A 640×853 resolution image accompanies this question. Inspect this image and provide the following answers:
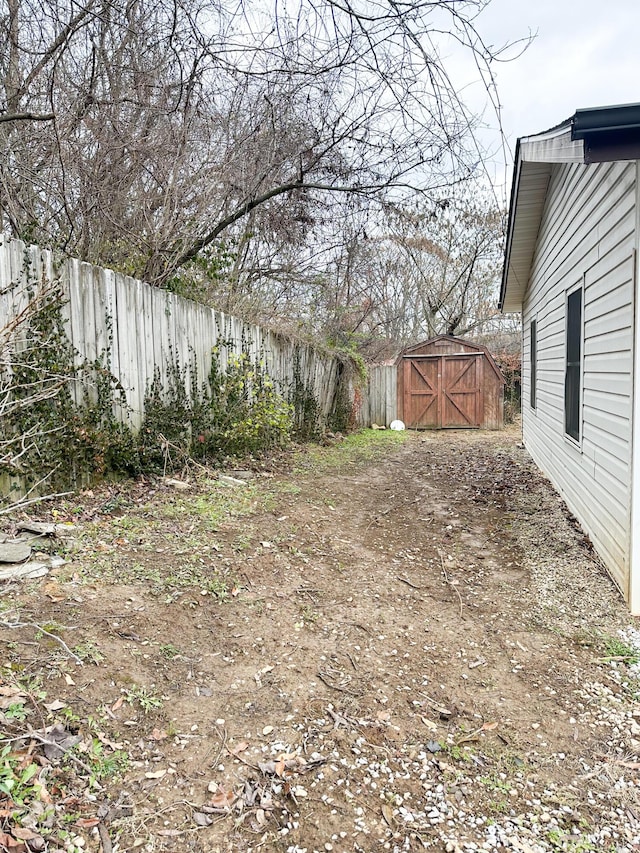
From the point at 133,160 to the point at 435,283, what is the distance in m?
12.9

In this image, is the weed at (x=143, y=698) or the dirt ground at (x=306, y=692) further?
the weed at (x=143, y=698)

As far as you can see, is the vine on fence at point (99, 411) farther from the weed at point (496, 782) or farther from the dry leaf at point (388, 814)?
the weed at point (496, 782)

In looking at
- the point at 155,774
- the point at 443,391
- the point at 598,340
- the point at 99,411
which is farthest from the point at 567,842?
the point at 443,391

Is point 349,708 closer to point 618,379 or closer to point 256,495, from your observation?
point 618,379

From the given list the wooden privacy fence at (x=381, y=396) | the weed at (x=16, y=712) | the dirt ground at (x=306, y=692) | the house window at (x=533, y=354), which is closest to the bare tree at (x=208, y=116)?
the dirt ground at (x=306, y=692)

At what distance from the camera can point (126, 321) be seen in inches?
182

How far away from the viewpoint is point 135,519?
3918 mm

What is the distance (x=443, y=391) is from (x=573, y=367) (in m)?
8.73

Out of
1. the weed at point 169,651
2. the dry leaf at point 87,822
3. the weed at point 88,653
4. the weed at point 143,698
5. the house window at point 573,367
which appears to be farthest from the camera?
the house window at point 573,367

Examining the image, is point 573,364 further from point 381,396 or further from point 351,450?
point 381,396

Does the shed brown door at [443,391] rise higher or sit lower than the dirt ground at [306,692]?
higher

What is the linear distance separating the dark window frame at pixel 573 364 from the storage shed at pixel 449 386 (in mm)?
8273

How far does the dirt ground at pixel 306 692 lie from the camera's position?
1.62 m

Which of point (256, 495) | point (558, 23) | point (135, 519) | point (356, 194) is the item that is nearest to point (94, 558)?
point (135, 519)
